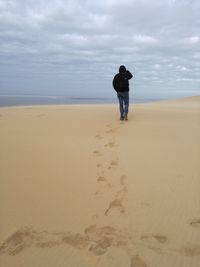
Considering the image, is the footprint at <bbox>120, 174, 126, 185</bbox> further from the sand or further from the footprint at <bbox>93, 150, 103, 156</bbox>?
the footprint at <bbox>93, 150, 103, 156</bbox>

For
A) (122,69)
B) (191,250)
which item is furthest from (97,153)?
(122,69)

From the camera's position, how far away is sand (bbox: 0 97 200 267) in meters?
2.31

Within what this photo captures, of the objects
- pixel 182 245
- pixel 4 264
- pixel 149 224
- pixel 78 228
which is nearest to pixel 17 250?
pixel 4 264

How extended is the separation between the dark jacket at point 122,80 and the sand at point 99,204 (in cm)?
354

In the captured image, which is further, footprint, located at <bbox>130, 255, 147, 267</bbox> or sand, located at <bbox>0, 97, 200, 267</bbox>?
sand, located at <bbox>0, 97, 200, 267</bbox>

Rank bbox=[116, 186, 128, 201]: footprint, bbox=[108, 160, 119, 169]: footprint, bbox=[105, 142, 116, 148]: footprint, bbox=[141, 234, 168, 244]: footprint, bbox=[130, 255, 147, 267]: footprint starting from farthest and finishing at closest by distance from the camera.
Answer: bbox=[105, 142, 116, 148]: footprint → bbox=[108, 160, 119, 169]: footprint → bbox=[116, 186, 128, 201]: footprint → bbox=[141, 234, 168, 244]: footprint → bbox=[130, 255, 147, 267]: footprint

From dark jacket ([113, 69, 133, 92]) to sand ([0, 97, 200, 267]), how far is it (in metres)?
3.54

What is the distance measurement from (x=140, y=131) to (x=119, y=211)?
14.1 ft

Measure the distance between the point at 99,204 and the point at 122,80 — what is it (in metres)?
6.31

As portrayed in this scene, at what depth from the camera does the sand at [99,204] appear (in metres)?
2.31

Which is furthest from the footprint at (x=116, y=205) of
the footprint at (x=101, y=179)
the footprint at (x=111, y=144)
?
the footprint at (x=111, y=144)

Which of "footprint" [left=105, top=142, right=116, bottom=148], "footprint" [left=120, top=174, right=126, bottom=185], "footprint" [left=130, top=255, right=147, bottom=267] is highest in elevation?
"footprint" [left=105, top=142, right=116, bottom=148]

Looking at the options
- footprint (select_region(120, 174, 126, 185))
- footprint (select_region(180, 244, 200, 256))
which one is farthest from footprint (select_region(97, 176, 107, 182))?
footprint (select_region(180, 244, 200, 256))

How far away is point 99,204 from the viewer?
306 centimetres
